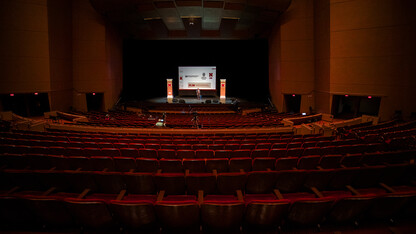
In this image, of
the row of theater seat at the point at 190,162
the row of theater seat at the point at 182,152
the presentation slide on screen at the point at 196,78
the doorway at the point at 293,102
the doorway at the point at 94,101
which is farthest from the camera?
the presentation slide on screen at the point at 196,78

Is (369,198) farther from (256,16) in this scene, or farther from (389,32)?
(256,16)

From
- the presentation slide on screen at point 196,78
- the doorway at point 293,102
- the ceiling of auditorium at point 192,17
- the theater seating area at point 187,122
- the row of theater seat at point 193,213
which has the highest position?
the ceiling of auditorium at point 192,17

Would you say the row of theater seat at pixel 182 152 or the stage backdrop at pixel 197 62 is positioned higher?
the stage backdrop at pixel 197 62

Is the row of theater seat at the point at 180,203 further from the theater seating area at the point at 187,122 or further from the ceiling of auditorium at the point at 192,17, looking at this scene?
the ceiling of auditorium at the point at 192,17

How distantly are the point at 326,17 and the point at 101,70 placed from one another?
659 inches

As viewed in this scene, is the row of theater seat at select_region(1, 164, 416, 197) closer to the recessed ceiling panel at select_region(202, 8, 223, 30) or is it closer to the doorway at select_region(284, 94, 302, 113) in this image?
the recessed ceiling panel at select_region(202, 8, 223, 30)

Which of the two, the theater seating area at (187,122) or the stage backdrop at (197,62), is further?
the stage backdrop at (197,62)

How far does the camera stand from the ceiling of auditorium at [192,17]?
1647 centimetres

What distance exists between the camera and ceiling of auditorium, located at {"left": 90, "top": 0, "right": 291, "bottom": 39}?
54.0 ft

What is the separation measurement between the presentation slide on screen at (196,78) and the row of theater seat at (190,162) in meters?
19.7

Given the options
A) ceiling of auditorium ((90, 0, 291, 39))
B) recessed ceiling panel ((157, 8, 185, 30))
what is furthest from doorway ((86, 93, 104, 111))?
recessed ceiling panel ((157, 8, 185, 30))

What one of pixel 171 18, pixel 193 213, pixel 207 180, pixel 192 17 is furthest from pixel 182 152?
pixel 171 18

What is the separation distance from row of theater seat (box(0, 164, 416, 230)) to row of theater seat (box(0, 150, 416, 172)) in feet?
2.46

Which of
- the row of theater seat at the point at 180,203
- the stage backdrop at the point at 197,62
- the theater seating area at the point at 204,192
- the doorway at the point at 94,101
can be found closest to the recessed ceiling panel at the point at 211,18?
the stage backdrop at the point at 197,62
